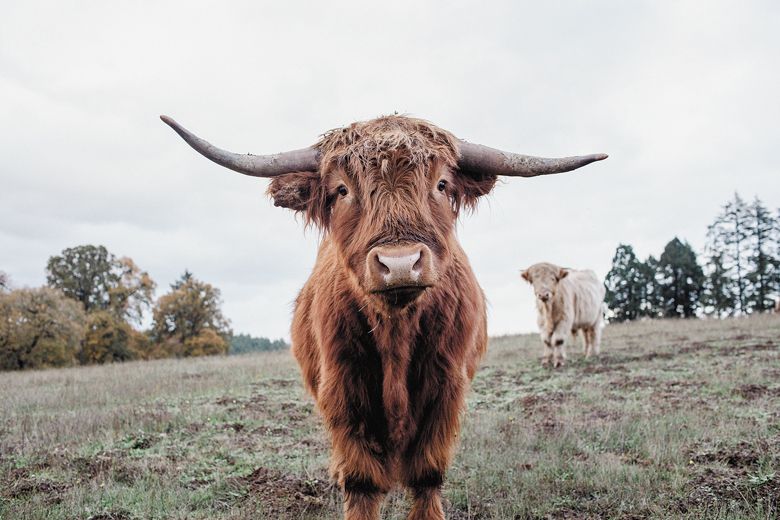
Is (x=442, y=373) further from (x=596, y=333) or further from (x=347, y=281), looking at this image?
(x=596, y=333)

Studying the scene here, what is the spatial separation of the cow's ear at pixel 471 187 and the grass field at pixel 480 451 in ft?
7.44

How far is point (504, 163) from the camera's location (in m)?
3.55

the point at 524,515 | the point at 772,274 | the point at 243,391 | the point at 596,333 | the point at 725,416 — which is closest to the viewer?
the point at 524,515

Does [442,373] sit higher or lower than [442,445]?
higher

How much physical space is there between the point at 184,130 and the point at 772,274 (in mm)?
49050

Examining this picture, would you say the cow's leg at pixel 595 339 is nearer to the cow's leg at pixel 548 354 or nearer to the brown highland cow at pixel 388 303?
the cow's leg at pixel 548 354

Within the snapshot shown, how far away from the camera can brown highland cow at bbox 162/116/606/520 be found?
9.71 feet

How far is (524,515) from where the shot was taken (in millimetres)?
3877

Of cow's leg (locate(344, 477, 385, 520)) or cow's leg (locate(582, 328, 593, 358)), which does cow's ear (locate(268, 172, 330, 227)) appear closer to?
cow's leg (locate(344, 477, 385, 520))

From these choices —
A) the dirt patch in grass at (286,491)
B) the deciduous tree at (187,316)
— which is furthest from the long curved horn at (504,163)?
the deciduous tree at (187,316)

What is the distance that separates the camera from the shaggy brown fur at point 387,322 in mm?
2969

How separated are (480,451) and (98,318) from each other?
3654 centimetres

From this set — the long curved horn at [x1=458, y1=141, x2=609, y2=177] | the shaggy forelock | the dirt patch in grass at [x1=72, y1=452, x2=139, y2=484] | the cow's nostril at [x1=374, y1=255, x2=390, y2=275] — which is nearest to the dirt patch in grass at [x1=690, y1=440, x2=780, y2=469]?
the long curved horn at [x1=458, y1=141, x2=609, y2=177]

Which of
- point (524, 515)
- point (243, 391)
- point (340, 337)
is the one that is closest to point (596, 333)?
point (243, 391)
